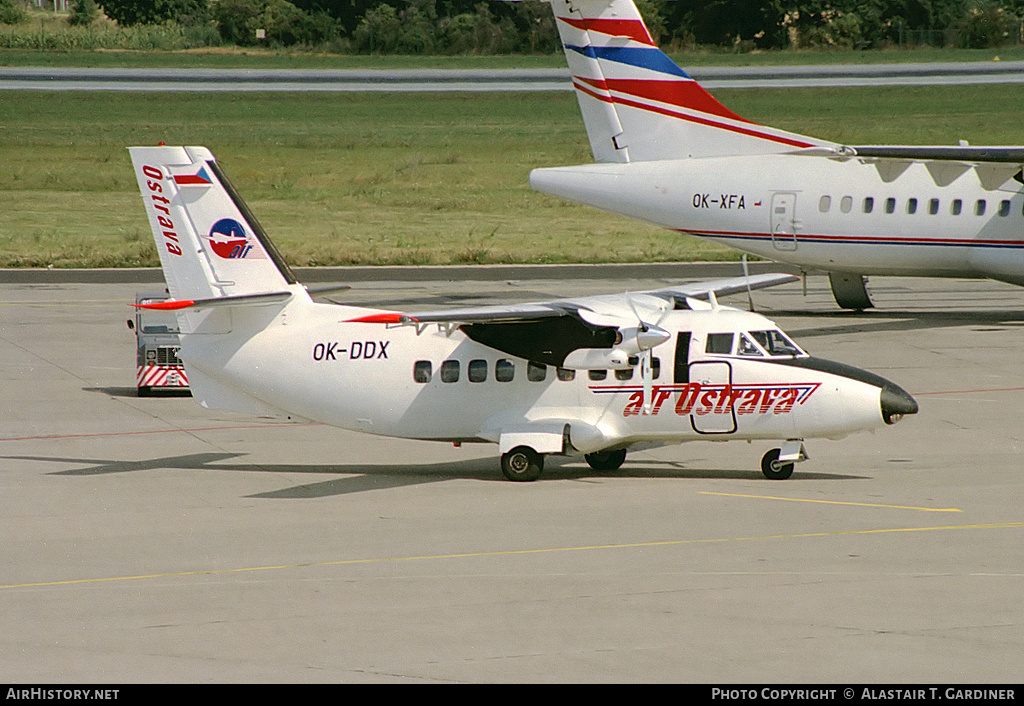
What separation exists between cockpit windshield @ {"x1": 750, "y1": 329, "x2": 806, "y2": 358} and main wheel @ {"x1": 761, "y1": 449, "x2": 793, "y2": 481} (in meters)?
1.28

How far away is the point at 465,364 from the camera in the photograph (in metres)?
19.9

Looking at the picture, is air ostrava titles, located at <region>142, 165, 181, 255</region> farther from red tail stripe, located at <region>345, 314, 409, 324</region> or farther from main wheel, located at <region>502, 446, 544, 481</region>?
main wheel, located at <region>502, 446, 544, 481</region>

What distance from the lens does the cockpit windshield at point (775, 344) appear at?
63.6 feet

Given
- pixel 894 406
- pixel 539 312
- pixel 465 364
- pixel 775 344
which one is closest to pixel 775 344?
pixel 775 344

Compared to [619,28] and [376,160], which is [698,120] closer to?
[619,28]

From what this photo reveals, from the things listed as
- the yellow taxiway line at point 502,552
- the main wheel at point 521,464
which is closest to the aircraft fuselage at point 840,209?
the main wheel at point 521,464

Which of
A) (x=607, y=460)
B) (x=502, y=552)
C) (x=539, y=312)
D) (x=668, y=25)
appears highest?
(x=539, y=312)

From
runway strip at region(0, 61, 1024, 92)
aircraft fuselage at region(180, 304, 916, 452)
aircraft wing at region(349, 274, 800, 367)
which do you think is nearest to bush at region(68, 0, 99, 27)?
runway strip at region(0, 61, 1024, 92)

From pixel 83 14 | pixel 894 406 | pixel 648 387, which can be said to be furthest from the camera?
pixel 83 14

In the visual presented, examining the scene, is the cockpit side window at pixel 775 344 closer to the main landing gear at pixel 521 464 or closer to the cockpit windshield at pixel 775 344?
the cockpit windshield at pixel 775 344

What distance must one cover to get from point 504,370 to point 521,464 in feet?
4.20
